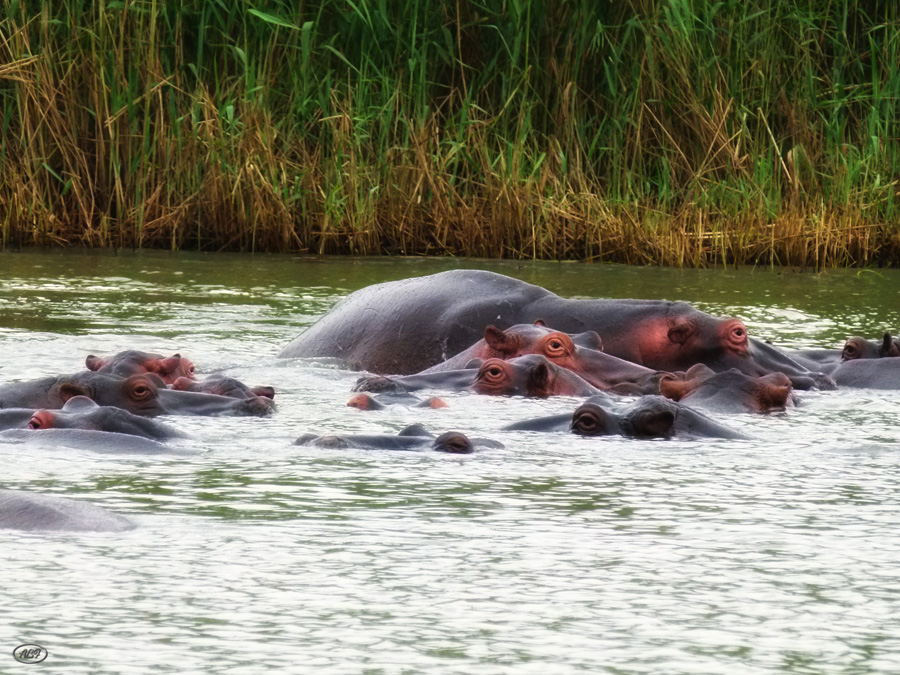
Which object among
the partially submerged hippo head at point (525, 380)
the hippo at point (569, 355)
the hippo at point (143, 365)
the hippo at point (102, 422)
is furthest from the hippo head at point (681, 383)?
the hippo at point (102, 422)

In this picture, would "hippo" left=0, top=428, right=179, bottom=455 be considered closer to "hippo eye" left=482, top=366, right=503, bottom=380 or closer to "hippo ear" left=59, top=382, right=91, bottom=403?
"hippo ear" left=59, top=382, right=91, bottom=403

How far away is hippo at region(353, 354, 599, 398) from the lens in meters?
4.45

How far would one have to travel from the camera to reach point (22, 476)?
3.07 meters

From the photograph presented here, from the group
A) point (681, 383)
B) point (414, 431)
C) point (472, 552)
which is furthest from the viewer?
point (681, 383)

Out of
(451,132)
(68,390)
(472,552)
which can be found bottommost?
(472,552)

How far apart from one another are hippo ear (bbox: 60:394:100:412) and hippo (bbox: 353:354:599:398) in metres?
0.94

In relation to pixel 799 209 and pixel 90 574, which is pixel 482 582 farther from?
pixel 799 209

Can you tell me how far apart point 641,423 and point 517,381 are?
2.65 ft

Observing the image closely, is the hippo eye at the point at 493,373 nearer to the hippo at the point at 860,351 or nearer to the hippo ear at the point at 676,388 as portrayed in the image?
the hippo ear at the point at 676,388

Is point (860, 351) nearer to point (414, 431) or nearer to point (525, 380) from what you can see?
point (525, 380)

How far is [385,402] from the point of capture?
4.32 metres

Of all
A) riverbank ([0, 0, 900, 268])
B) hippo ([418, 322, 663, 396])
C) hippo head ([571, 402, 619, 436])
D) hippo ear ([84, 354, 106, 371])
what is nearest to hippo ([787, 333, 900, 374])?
hippo ([418, 322, 663, 396])

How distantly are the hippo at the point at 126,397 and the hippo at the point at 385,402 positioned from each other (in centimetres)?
25

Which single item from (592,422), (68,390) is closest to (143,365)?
(68,390)
